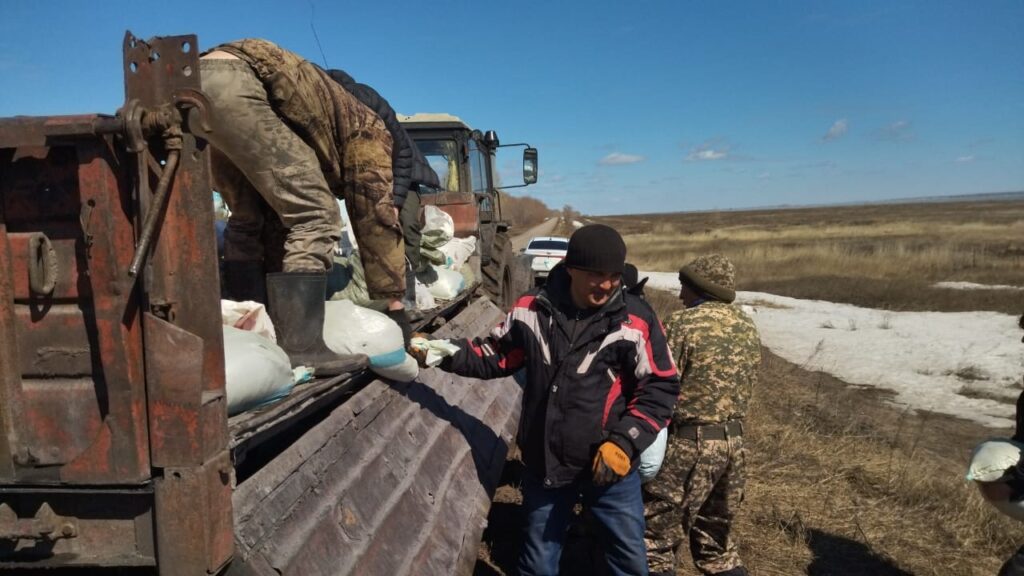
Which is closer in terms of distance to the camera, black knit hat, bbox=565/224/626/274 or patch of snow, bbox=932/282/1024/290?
black knit hat, bbox=565/224/626/274

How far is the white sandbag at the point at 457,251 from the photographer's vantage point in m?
5.59

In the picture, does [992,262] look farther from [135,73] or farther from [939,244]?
[135,73]

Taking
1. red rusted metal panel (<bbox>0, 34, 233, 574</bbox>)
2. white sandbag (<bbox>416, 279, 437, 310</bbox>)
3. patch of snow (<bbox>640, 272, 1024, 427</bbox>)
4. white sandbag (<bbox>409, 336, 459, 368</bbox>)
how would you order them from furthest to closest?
patch of snow (<bbox>640, 272, 1024, 427</bbox>) → white sandbag (<bbox>416, 279, 437, 310</bbox>) → white sandbag (<bbox>409, 336, 459, 368</bbox>) → red rusted metal panel (<bbox>0, 34, 233, 574</bbox>)

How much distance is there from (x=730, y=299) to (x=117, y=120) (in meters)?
2.84

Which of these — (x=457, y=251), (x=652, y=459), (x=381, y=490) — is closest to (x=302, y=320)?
Answer: (x=381, y=490)

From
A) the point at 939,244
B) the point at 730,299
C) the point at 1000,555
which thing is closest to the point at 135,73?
the point at 730,299

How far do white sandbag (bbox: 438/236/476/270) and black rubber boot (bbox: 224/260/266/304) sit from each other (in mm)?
1983

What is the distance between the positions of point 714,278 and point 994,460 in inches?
54.6

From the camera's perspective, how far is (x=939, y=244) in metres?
29.0

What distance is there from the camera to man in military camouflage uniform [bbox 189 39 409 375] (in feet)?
8.34

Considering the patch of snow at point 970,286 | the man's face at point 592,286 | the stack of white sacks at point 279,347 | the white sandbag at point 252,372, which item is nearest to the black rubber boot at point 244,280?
the stack of white sacks at point 279,347

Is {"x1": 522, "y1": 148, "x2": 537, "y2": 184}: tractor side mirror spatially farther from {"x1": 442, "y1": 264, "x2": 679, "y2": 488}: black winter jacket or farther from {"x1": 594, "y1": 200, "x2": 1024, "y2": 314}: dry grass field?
{"x1": 594, "y1": 200, "x2": 1024, "y2": 314}: dry grass field

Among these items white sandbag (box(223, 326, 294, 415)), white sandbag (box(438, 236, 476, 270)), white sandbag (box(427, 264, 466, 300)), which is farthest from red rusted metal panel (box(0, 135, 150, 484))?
white sandbag (box(438, 236, 476, 270))

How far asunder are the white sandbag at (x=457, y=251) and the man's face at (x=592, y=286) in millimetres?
2817
